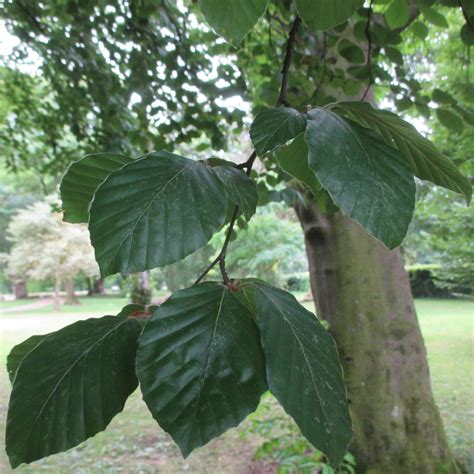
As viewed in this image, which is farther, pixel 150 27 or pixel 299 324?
pixel 150 27

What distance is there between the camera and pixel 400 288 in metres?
2.78

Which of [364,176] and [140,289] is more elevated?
[364,176]

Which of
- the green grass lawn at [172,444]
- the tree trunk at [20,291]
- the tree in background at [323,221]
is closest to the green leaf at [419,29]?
the tree in background at [323,221]

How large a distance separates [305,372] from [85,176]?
353mm

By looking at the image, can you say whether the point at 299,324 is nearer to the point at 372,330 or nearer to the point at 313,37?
the point at 313,37

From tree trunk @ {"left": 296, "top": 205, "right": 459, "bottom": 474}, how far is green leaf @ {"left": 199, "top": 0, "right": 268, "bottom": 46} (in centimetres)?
236

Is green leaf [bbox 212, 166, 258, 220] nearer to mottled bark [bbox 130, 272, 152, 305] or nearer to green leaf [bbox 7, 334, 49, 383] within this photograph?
green leaf [bbox 7, 334, 49, 383]

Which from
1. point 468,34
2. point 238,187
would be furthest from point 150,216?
point 468,34

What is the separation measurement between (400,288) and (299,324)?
8.22 feet

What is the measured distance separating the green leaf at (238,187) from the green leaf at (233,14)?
0.14 meters

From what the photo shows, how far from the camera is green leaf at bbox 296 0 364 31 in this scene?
498 millimetres

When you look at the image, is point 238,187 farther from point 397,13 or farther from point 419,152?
point 397,13

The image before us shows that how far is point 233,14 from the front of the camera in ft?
1.51

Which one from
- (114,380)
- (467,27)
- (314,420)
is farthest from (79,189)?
(467,27)
